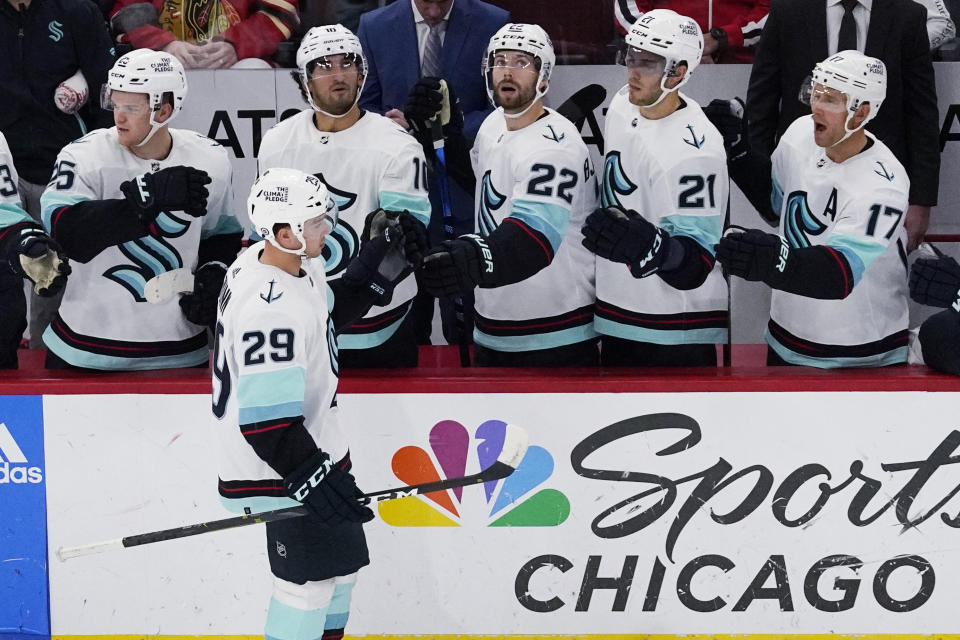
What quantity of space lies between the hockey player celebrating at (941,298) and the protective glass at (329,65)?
172 centimetres

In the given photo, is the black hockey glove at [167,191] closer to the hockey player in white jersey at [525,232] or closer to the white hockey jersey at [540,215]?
the hockey player in white jersey at [525,232]

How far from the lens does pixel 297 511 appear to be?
9.87 feet

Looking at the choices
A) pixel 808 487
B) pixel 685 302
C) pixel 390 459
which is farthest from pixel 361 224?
pixel 808 487

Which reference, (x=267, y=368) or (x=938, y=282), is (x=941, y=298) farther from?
(x=267, y=368)

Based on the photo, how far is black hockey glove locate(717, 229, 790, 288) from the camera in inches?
133

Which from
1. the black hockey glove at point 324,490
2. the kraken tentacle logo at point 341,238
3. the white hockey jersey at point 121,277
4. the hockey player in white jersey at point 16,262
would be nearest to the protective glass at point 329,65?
the kraken tentacle logo at point 341,238

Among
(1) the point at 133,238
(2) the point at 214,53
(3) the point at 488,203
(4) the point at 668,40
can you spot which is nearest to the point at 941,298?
(4) the point at 668,40

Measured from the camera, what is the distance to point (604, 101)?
4.98 metres

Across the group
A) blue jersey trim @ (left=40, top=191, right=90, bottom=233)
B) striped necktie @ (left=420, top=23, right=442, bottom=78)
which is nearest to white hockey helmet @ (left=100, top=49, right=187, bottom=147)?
blue jersey trim @ (left=40, top=191, right=90, bottom=233)

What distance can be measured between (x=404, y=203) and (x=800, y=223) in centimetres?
117

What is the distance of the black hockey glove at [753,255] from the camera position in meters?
3.37

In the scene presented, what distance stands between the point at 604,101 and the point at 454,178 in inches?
41.4

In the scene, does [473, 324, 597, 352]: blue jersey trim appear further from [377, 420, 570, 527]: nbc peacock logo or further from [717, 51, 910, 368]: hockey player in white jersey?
[717, 51, 910, 368]: hockey player in white jersey

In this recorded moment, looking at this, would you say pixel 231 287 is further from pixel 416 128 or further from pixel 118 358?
pixel 416 128
